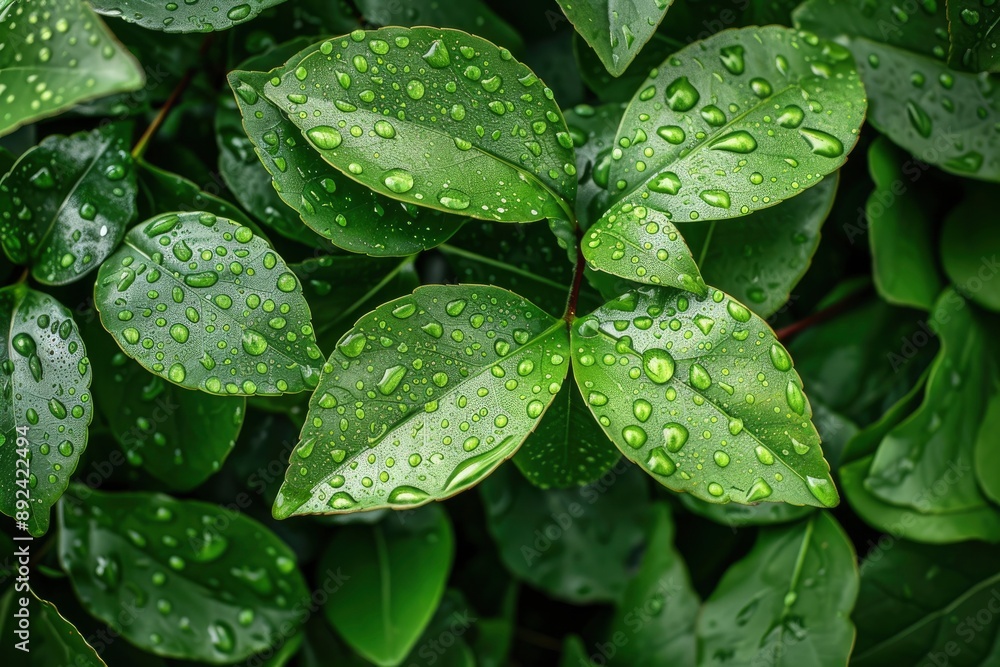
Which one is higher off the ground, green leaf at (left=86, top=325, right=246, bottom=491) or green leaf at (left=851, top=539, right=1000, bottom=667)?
green leaf at (left=86, top=325, right=246, bottom=491)

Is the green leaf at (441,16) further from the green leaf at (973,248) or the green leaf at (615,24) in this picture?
the green leaf at (973,248)

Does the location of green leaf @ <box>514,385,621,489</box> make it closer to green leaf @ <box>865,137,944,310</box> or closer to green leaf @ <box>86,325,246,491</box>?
green leaf @ <box>86,325,246,491</box>

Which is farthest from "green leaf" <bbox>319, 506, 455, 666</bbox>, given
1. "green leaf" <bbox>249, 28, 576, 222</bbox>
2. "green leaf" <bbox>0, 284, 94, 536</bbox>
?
"green leaf" <bbox>249, 28, 576, 222</bbox>

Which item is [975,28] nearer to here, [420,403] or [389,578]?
[420,403]

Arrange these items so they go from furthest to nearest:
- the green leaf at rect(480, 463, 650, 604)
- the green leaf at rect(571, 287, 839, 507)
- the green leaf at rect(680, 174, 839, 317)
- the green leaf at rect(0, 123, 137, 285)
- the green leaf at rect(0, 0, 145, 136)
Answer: the green leaf at rect(480, 463, 650, 604), the green leaf at rect(680, 174, 839, 317), the green leaf at rect(0, 123, 137, 285), the green leaf at rect(571, 287, 839, 507), the green leaf at rect(0, 0, 145, 136)

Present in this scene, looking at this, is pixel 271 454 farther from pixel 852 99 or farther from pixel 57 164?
pixel 852 99

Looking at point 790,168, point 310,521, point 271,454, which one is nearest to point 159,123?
point 271,454

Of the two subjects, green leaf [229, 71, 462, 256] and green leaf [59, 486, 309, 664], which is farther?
green leaf [59, 486, 309, 664]

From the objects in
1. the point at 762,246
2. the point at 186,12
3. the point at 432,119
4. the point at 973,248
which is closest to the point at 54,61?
the point at 186,12
